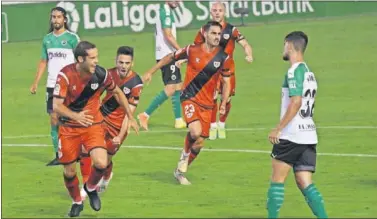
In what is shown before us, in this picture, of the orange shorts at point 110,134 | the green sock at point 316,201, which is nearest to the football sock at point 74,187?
the orange shorts at point 110,134

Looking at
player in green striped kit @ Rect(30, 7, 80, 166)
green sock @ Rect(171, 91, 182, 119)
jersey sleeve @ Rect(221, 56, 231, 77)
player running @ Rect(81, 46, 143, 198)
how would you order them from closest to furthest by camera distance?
player running @ Rect(81, 46, 143, 198)
jersey sleeve @ Rect(221, 56, 231, 77)
player in green striped kit @ Rect(30, 7, 80, 166)
green sock @ Rect(171, 91, 182, 119)

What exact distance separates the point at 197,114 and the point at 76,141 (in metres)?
3.43

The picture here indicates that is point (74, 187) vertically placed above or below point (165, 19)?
below

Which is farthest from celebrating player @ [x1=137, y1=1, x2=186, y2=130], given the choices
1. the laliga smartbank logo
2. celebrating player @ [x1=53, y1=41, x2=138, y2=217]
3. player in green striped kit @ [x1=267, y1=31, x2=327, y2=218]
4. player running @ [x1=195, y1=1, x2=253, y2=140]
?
the laliga smartbank logo

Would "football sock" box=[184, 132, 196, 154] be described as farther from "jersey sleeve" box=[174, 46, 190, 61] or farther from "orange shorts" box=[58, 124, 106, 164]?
"orange shorts" box=[58, 124, 106, 164]

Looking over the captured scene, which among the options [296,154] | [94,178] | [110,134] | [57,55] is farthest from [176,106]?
[296,154]

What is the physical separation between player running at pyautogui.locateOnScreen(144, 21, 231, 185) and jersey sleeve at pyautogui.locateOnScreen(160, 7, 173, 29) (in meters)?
6.11

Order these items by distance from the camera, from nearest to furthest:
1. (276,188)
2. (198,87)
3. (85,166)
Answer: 1. (276,188)
2. (85,166)
3. (198,87)

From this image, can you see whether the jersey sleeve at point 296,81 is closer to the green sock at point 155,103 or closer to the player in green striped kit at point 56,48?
the player in green striped kit at point 56,48

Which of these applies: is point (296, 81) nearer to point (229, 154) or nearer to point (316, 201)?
point (316, 201)

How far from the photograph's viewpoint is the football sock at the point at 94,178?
1717 centimetres

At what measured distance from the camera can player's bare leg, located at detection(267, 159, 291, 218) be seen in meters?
15.8

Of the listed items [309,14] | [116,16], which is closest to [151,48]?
[116,16]

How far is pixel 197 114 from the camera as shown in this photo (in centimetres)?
2009
